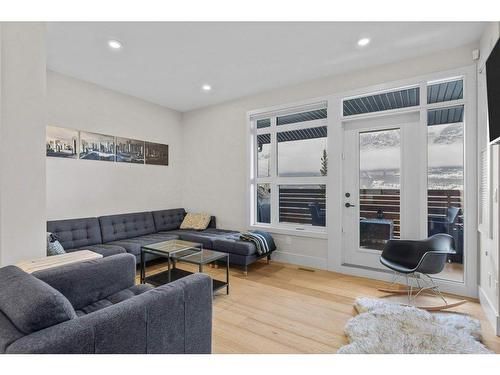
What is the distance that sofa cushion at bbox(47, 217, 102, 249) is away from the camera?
3316 millimetres

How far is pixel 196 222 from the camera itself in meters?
4.74

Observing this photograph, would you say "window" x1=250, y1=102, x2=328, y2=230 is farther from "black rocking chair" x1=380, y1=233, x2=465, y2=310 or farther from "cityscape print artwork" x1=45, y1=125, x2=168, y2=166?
"cityscape print artwork" x1=45, y1=125, x2=168, y2=166

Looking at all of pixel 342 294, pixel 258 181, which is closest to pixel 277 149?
pixel 258 181

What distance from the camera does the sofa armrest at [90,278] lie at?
171cm

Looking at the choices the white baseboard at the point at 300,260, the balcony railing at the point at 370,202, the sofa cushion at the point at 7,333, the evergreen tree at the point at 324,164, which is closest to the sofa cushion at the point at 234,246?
the white baseboard at the point at 300,260

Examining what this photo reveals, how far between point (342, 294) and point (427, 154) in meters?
1.93

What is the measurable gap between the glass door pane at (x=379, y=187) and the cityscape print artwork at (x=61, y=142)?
13.3 feet

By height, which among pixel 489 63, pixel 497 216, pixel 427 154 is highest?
pixel 489 63

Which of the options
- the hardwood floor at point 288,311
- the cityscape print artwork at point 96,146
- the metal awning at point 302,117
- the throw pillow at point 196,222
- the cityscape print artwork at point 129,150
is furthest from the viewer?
the throw pillow at point 196,222

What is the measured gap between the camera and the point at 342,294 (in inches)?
114

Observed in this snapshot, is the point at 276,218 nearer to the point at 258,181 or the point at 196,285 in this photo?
the point at 258,181

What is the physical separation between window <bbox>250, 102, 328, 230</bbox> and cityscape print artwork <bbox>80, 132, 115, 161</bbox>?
2.33 m

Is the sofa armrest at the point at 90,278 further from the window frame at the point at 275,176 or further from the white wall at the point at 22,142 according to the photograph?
the window frame at the point at 275,176

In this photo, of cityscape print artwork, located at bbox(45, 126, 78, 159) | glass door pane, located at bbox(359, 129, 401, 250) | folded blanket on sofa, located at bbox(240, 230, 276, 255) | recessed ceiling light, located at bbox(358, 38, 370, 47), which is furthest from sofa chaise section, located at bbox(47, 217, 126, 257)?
recessed ceiling light, located at bbox(358, 38, 370, 47)
